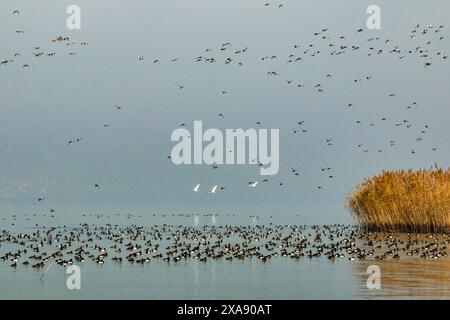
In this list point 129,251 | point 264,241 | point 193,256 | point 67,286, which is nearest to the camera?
point 67,286

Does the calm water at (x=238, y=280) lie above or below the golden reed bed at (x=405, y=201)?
below

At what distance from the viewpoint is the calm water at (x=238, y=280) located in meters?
27.8

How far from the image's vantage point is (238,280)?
31.1 metres

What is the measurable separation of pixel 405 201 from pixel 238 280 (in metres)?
21.8

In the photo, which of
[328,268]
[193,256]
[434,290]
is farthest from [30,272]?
[434,290]

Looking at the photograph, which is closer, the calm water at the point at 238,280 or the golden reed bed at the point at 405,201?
the calm water at the point at 238,280

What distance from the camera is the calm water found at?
27750 millimetres

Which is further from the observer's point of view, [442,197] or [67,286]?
[442,197]

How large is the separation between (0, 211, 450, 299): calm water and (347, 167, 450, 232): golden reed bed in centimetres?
1242

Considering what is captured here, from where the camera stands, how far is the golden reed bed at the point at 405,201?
49.6 metres

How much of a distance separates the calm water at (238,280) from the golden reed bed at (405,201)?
489 inches
